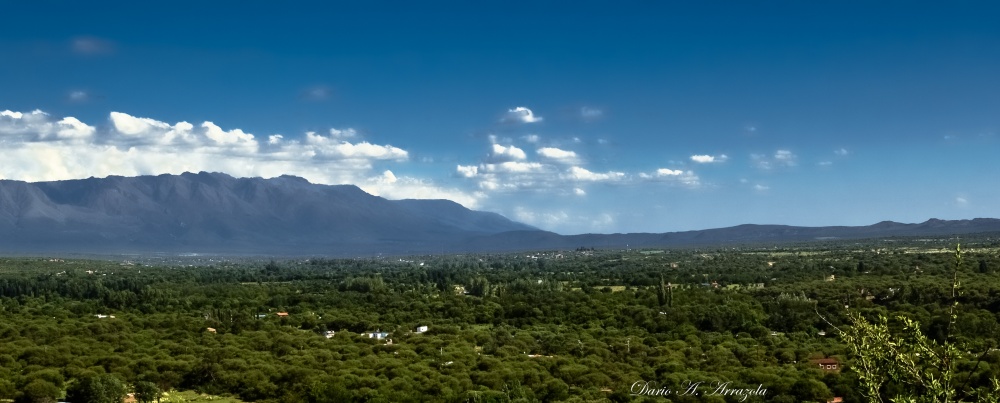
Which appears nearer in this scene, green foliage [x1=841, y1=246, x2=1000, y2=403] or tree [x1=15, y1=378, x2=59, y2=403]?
green foliage [x1=841, y1=246, x2=1000, y2=403]

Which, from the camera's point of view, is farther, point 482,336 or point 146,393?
point 482,336

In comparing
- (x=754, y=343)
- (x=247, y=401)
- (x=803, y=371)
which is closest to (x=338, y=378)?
(x=247, y=401)

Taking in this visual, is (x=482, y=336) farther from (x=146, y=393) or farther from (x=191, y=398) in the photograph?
(x=146, y=393)

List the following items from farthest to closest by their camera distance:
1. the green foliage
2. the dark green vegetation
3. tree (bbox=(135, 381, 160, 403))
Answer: the dark green vegetation
tree (bbox=(135, 381, 160, 403))
the green foliage

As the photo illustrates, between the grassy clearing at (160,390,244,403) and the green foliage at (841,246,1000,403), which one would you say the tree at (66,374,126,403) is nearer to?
the grassy clearing at (160,390,244,403)

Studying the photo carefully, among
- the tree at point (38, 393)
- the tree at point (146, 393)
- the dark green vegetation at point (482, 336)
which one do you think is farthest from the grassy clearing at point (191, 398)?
the tree at point (38, 393)

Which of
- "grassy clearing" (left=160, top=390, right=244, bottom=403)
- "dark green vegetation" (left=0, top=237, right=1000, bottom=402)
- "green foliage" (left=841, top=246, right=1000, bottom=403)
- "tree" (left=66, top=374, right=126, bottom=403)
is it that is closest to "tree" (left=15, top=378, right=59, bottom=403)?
"dark green vegetation" (left=0, top=237, right=1000, bottom=402)

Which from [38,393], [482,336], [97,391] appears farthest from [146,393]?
[482,336]

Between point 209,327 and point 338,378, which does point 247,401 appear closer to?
point 338,378
